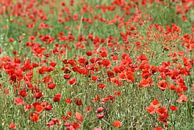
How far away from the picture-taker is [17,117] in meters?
3.50

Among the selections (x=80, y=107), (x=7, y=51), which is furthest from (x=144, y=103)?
(x=7, y=51)

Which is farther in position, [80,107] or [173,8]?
[173,8]

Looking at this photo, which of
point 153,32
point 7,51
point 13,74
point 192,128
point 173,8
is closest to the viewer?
point 192,128

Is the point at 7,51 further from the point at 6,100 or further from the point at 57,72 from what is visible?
the point at 6,100

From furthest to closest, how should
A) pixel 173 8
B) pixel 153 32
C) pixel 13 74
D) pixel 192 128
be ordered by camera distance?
pixel 173 8 < pixel 153 32 < pixel 13 74 < pixel 192 128

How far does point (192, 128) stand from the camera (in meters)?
3.23

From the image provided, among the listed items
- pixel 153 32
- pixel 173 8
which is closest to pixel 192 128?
pixel 153 32

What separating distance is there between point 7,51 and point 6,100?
2.01 m

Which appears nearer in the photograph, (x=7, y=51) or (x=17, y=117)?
(x=17, y=117)

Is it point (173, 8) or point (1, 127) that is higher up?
point (173, 8)

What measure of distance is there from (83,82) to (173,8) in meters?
3.09

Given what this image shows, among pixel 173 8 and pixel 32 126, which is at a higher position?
pixel 173 8

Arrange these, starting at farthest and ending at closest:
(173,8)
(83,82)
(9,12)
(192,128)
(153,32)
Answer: (9,12), (173,8), (153,32), (83,82), (192,128)

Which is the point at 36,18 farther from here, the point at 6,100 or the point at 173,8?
the point at 6,100
